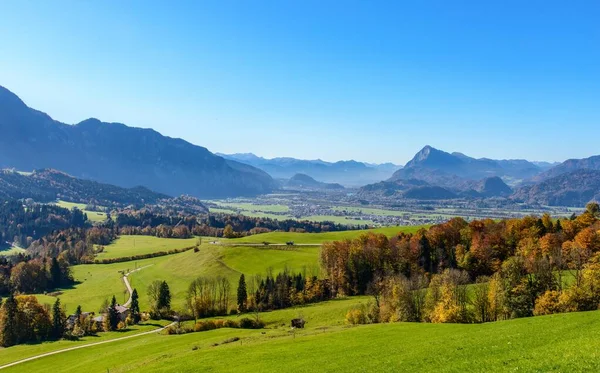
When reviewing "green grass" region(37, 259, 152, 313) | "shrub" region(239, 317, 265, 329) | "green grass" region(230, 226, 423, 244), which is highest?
"green grass" region(230, 226, 423, 244)

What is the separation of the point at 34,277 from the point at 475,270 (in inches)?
6490

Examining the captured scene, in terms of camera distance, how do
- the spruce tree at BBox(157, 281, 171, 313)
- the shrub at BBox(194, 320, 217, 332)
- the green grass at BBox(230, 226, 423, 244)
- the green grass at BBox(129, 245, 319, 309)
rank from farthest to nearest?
the green grass at BBox(230, 226, 423, 244), the green grass at BBox(129, 245, 319, 309), the spruce tree at BBox(157, 281, 171, 313), the shrub at BBox(194, 320, 217, 332)

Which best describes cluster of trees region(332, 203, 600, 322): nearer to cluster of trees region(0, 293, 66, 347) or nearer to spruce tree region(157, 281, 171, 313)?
spruce tree region(157, 281, 171, 313)

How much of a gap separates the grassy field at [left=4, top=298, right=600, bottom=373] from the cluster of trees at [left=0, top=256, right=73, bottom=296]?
10283 cm

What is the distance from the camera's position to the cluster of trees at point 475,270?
212ft

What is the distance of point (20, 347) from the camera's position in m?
94.5

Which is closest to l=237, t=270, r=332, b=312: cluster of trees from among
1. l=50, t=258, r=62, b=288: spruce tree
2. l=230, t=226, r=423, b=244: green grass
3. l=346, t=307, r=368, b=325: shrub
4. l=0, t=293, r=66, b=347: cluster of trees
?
l=346, t=307, r=368, b=325: shrub

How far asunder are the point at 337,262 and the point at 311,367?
83931mm

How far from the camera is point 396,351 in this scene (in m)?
40.8

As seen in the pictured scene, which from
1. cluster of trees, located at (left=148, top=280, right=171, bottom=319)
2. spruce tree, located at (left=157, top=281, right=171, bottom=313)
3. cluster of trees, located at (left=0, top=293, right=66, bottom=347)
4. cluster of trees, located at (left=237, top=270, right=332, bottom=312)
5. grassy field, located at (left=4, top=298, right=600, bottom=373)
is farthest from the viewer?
spruce tree, located at (left=157, top=281, right=171, bottom=313)

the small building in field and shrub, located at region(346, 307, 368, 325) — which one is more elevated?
shrub, located at region(346, 307, 368, 325)

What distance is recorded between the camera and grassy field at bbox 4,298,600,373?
98.6 feet

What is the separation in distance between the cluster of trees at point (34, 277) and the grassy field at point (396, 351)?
337 feet

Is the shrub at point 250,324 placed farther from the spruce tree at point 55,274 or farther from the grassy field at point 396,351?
the spruce tree at point 55,274
